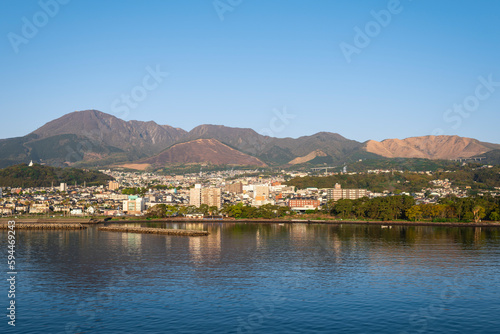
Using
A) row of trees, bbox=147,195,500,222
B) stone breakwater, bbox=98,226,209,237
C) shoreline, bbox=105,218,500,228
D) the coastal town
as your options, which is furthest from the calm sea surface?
the coastal town

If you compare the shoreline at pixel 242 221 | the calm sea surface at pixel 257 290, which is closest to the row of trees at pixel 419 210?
the shoreline at pixel 242 221

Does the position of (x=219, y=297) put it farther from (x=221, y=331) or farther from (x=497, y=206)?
(x=497, y=206)

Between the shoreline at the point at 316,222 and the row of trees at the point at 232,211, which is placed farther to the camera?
the row of trees at the point at 232,211

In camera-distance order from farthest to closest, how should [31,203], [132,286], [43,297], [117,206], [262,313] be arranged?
[117,206] → [31,203] → [132,286] → [43,297] → [262,313]

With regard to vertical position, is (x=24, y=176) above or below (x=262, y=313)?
above

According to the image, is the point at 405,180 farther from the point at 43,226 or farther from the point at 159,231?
the point at 43,226

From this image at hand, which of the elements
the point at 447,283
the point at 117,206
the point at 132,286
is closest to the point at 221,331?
the point at 132,286

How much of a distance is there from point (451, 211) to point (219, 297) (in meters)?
62.2

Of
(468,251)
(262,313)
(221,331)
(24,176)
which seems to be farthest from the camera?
(24,176)

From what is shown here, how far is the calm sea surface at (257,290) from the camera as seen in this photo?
1703 centimetres

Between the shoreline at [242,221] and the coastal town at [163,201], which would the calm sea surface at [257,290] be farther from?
the coastal town at [163,201]

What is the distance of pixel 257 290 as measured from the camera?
22031 millimetres

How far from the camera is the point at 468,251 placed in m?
36.0

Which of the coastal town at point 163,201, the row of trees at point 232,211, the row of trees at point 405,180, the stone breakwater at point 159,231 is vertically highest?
the row of trees at point 405,180
